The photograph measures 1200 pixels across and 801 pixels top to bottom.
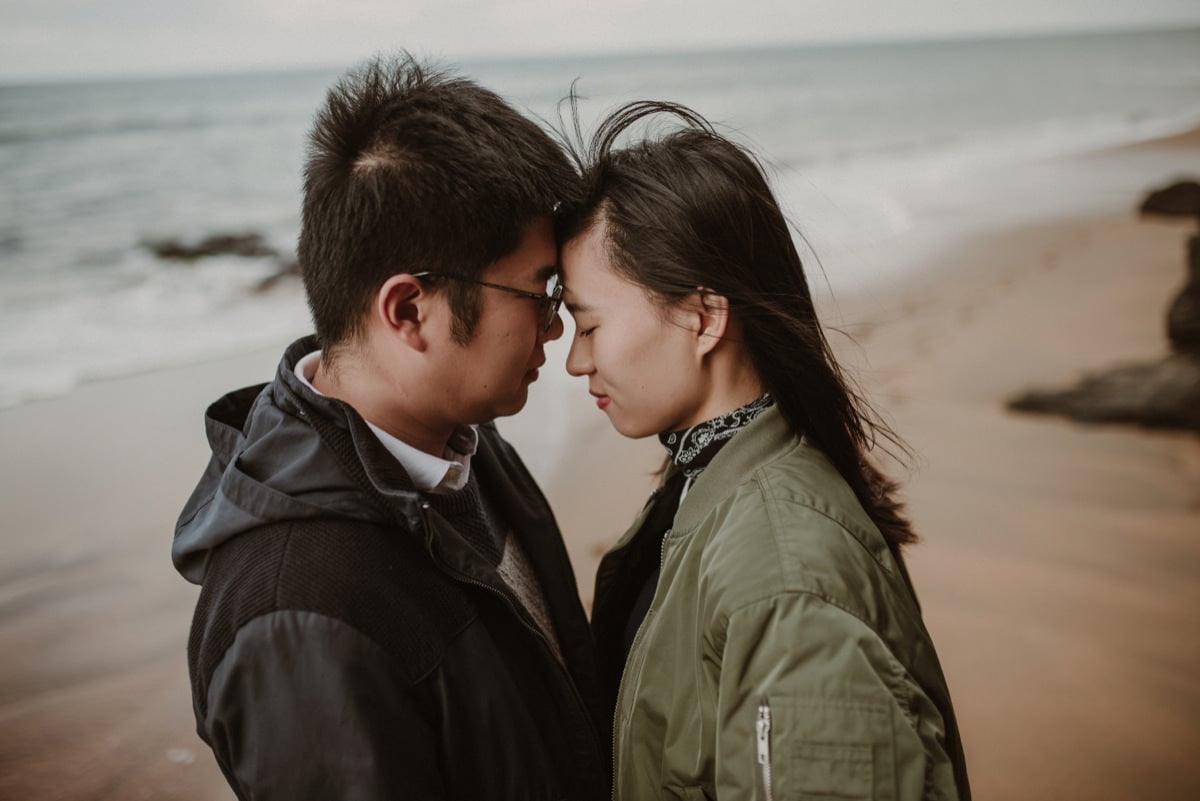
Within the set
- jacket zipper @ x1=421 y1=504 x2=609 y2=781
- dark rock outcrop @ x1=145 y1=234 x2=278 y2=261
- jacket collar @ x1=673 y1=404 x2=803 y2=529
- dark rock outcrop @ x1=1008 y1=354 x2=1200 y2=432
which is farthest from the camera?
dark rock outcrop @ x1=145 y1=234 x2=278 y2=261

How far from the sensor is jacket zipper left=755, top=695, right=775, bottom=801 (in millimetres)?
Result: 1414

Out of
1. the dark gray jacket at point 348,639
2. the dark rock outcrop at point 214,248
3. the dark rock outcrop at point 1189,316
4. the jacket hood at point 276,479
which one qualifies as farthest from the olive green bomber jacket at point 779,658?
the dark rock outcrop at point 214,248

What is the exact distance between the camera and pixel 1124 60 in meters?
53.0

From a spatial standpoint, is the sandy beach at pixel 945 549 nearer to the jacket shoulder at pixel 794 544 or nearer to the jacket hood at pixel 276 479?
the jacket shoulder at pixel 794 544

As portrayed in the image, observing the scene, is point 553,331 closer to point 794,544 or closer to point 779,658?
point 794,544

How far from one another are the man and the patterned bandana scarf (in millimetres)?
425

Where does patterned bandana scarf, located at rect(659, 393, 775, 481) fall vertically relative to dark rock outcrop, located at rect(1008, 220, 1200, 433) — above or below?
above

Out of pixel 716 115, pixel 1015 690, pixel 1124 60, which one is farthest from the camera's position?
pixel 1124 60

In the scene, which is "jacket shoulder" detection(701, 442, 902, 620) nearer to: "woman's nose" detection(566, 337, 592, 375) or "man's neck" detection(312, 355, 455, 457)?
"woman's nose" detection(566, 337, 592, 375)

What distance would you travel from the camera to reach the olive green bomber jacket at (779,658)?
4.58 feet

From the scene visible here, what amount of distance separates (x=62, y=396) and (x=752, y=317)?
6964 mm

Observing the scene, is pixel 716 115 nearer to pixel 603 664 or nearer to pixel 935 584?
pixel 935 584

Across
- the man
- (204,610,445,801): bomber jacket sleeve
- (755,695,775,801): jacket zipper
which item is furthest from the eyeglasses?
(755,695,775,801): jacket zipper

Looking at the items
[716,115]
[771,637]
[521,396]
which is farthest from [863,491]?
[716,115]
